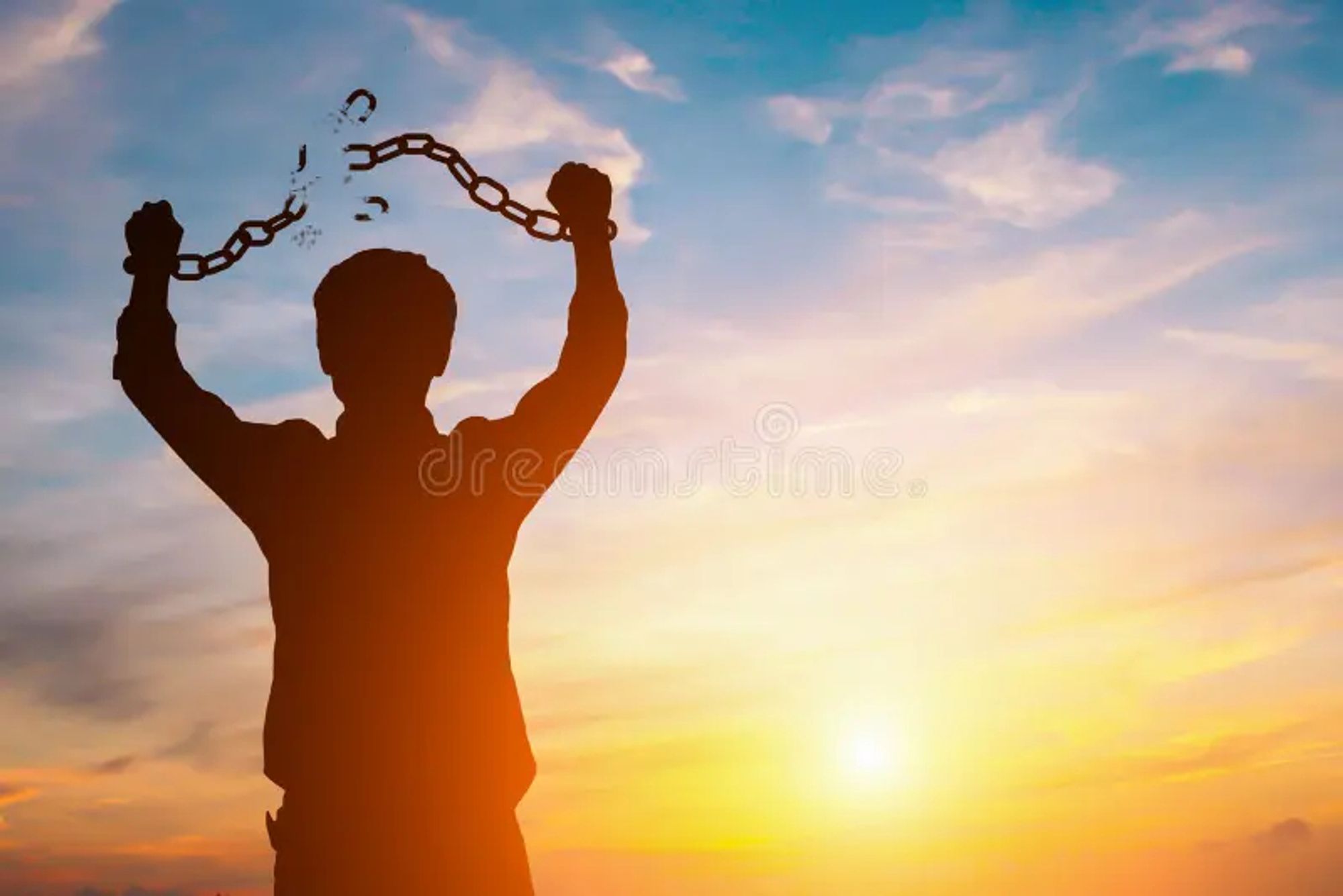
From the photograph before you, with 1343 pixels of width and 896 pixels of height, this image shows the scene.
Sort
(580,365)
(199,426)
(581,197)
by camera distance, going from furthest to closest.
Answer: (581,197) < (580,365) < (199,426)

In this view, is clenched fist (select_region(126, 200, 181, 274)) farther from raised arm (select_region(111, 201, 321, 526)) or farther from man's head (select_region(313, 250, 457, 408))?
man's head (select_region(313, 250, 457, 408))

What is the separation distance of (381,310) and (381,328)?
3.5 inches

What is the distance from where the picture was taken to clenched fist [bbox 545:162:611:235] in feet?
27.9

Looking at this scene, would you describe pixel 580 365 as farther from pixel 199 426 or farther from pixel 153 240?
pixel 153 240

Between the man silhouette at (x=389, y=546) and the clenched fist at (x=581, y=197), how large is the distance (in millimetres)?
15

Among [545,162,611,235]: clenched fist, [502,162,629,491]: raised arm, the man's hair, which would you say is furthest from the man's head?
[545,162,611,235]: clenched fist

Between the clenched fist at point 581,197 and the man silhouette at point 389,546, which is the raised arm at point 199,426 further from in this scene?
the clenched fist at point 581,197

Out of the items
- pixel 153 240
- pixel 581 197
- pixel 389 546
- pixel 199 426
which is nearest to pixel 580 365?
pixel 581 197

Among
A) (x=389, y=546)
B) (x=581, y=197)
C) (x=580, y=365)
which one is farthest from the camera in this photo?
(x=581, y=197)

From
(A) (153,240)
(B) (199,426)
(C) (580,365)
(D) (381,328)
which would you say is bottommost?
(B) (199,426)

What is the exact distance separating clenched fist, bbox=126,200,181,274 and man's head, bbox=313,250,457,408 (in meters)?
0.87

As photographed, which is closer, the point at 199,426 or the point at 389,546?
the point at 389,546

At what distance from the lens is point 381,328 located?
810 centimetres

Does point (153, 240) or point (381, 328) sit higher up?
point (153, 240)
